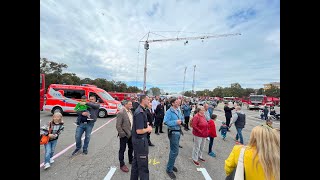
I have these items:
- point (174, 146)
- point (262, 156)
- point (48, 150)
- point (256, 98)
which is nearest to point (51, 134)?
point (48, 150)

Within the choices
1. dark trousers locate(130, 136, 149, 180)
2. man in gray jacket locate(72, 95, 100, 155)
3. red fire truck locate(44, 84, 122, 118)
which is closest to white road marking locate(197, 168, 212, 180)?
dark trousers locate(130, 136, 149, 180)

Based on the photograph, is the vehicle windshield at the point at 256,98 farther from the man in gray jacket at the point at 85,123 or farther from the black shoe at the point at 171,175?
the man in gray jacket at the point at 85,123

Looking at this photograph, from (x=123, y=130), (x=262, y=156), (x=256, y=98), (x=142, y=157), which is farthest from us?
(x=256, y=98)

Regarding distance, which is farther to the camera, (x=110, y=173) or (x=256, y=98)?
(x=256, y=98)

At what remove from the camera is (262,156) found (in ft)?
5.61

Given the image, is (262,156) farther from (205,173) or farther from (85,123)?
Result: (85,123)

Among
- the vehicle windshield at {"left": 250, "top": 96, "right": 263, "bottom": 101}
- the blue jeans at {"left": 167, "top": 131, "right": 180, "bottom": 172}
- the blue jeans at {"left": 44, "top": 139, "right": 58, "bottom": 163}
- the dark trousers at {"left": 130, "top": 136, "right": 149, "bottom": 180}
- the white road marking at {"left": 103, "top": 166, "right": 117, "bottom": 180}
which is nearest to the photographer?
the dark trousers at {"left": 130, "top": 136, "right": 149, "bottom": 180}

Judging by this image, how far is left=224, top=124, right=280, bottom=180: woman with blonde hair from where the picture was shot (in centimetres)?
167

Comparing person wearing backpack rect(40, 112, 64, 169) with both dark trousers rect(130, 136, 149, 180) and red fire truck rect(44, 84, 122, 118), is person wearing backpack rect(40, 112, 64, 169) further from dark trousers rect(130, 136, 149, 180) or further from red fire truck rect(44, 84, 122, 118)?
red fire truck rect(44, 84, 122, 118)

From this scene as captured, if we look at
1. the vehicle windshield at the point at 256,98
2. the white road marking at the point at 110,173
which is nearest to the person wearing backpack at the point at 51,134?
the white road marking at the point at 110,173

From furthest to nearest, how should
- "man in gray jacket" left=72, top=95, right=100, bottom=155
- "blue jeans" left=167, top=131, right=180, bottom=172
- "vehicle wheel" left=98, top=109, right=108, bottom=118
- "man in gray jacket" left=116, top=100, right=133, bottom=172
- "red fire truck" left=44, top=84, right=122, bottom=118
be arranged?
"vehicle wheel" left=98, top=109, right=108, bottom=118 → "red fire truck" left=44, top=84, right=122, bottom=118 → "man in gray jacket" left=72, top=95, right=100, bottom=155 → "man in gray jacket" left=116, top=100, right=133, bottom=172 → "blue jeans" left=167, top=131, right=180, bottom=172
